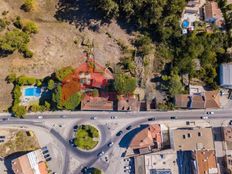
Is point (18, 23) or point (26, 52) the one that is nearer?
point (26, 52)

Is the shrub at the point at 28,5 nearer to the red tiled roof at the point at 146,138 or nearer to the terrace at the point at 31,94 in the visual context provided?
the terrace at the point at 31,94

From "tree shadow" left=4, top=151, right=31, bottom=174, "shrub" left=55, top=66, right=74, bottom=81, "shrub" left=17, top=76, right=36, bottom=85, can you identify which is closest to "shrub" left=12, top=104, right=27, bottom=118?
"shrub" left=17, top=76, right=36, bottom=85

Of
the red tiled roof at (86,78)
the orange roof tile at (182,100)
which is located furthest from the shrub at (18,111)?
the orange roof tile at (182,100)

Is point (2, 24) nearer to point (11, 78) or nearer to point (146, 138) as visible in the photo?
point (11, 78)

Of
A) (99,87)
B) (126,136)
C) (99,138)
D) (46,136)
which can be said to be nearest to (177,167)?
(126,136)

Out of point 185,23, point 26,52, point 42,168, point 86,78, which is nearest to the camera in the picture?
point 42,168

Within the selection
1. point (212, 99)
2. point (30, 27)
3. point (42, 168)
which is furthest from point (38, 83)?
point (212, 99)
